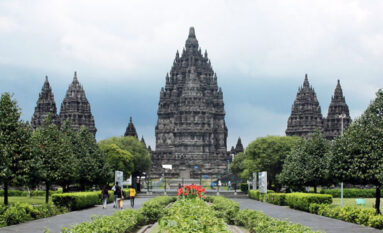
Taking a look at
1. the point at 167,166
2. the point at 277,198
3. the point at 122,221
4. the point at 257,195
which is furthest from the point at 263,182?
the point at 167,166

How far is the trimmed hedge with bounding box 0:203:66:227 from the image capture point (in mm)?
29383

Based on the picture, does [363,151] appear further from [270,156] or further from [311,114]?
[311,114]

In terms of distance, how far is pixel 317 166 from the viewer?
168 feet

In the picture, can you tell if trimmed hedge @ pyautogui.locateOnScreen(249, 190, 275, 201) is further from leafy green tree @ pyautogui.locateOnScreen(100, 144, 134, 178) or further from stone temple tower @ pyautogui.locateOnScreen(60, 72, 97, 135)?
stone temple tower @ pyautogui.locateOnScreen(60, 72, 97, 135)

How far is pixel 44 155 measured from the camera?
45.6 meters

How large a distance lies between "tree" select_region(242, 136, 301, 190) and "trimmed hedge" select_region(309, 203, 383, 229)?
4450 centimetres

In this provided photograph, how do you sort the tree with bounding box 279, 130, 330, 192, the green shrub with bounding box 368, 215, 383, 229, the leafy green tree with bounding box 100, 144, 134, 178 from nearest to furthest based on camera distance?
the green shrub with bounding box 368, 215, 383, 229 < the tree with bounding box 279, 130, 330, 192 < the leafy green tree with bounding box 100, 144, 134, 178

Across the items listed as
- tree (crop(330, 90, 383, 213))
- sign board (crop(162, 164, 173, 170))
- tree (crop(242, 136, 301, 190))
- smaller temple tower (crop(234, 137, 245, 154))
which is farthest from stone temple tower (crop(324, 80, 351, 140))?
tree (crop(330, 90, 383, 213))

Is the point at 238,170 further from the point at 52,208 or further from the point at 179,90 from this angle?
the point at 52,208

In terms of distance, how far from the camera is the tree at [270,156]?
8512 cm

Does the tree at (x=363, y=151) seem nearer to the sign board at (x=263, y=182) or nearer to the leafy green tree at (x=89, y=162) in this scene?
the sign board at (x=263, y=182)

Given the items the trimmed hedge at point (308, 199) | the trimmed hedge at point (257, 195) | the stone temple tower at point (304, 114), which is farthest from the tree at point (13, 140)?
the stone temple tower at point (304, 114)

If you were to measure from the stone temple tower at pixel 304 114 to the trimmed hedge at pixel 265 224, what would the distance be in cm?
13914

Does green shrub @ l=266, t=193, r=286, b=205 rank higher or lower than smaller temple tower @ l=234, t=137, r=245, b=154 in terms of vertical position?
lower
